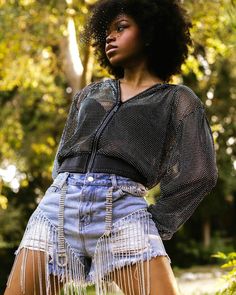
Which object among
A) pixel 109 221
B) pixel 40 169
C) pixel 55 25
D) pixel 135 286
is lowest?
pixel 135 286

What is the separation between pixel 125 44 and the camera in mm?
2666

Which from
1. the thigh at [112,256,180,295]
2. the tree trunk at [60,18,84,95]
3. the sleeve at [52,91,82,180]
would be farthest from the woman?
the tree trunk at [60,18,84,95]

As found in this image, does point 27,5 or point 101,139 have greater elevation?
point 27,5

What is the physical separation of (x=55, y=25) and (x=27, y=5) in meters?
0.64

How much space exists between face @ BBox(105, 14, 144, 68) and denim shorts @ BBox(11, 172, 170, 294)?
0.49 m

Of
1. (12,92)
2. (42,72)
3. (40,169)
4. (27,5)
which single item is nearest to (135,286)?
(27,5)

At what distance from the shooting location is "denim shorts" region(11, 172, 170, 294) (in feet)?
7.80

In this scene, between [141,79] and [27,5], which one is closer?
[141,79]

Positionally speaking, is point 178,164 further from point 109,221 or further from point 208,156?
point 109,221

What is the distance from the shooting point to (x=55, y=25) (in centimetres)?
964

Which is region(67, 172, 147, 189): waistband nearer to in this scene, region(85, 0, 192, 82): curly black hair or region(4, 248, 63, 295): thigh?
region(4, 248, 63, 295): thigh

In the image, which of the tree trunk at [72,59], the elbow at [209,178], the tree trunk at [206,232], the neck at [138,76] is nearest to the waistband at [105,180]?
the elbow at [209,178]

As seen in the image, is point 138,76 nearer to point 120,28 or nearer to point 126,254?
point 120,28

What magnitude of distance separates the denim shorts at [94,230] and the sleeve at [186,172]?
0.06 m
